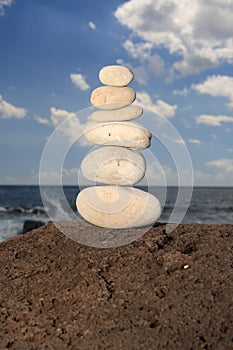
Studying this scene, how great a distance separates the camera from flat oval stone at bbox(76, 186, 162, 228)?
7293 millimetres

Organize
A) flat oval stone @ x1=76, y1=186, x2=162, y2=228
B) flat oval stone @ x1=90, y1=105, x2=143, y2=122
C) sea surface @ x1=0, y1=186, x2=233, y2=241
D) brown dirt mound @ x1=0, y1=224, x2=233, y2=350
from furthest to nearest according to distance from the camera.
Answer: sea surface @ x1=0, y1=186, x2=233, y2=241, flat oval stone @ x1=90, y1=105, x2=143, y2=122, flat oval stone @ x1=76, y1=186, x2=162, y2=228, brown dirt mound @ x1=0, y1=224, x2=233, y2=350

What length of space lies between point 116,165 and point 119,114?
0.82 m

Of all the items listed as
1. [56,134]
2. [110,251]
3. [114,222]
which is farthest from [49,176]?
→ [110,251]

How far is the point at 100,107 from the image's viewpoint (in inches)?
300

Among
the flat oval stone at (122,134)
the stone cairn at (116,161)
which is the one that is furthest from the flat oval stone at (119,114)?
the flat oval stone at (122,134)

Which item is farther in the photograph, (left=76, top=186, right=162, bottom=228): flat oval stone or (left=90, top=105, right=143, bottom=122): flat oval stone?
(left=90, top=105, right=143, bottom=122): flat oval stone

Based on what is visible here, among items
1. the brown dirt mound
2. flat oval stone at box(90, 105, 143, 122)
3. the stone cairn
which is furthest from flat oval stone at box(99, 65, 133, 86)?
the brown dirt mound

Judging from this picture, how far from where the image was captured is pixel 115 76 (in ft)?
25.0

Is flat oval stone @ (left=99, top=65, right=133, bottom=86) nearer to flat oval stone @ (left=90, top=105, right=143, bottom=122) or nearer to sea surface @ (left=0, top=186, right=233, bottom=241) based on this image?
flat oval stone @ (left=90, top=105, right=143, bottom=122)

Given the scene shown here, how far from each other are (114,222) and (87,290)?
5.62 ft

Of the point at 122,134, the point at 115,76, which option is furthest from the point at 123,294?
the point at 115,76

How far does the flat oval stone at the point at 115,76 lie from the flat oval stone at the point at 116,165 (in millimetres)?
1045

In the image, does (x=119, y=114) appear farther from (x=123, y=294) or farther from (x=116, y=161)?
(x=123, y=294)

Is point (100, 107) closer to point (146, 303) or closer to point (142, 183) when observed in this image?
point (142, 183)
